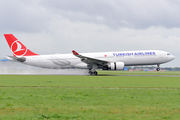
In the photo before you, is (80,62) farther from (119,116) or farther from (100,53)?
(119,116)

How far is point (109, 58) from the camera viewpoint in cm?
4262

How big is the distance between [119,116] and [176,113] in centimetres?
229

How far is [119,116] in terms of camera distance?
8242 millimetres

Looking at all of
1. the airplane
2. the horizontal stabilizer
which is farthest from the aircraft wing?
the horizontal stabilizer

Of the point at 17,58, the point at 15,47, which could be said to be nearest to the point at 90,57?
the point at 17,58

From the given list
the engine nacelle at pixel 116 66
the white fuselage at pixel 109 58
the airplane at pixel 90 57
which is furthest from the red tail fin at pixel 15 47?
the engine nacelle at pixel 116 66

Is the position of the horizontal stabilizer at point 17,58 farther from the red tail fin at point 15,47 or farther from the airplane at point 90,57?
the red tail fin at point 15,47

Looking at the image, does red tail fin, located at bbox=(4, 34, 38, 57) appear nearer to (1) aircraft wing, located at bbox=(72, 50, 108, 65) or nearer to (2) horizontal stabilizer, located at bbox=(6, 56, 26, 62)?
(2) horizontal stabilizer, located at bbox=(6, 56, 26, 62)

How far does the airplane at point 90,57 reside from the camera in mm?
41688

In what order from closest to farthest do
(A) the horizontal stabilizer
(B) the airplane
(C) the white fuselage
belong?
(B) the airplane → (C) the white fuselage → (A) the horizontal stabilizer

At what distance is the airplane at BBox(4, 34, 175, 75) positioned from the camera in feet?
137

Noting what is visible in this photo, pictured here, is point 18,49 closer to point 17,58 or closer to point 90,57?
point 17,58

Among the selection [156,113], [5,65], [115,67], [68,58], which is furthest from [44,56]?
[156,113]

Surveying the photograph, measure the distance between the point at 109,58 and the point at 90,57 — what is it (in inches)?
143
